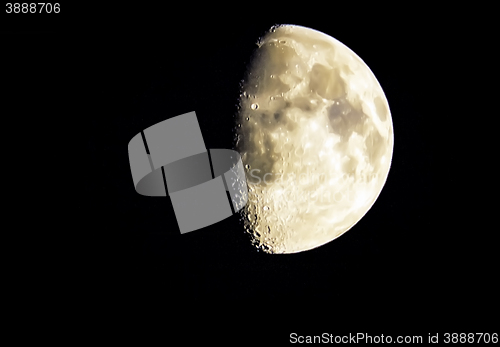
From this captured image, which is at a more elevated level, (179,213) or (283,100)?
(283,100)

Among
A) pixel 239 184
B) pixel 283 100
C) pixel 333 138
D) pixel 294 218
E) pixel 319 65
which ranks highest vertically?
pixel 319 65

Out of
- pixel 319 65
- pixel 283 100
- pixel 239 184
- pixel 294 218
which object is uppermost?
pixel 319 65

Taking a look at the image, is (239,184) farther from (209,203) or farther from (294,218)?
(294,218)

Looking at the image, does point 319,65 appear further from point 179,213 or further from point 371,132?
point 179,213

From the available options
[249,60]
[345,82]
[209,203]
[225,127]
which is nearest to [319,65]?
[345,82]

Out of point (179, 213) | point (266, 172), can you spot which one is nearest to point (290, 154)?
point (266, 172)

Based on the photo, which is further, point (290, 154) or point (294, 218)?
point (294, 218)
